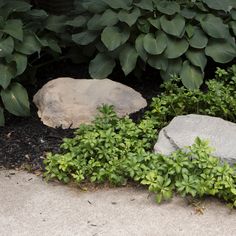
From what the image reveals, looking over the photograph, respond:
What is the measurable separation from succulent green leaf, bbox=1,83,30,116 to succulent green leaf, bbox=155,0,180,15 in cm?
140

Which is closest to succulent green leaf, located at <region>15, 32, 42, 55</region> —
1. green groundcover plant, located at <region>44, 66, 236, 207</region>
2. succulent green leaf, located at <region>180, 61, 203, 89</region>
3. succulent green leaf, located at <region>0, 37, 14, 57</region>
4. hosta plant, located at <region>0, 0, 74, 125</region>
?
hosta plant, located at <region>0, 0, 74, 125</region>

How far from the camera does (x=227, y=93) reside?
4.59m

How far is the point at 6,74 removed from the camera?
4.61m

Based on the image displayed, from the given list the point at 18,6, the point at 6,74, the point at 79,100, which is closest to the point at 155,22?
the point at 79,100

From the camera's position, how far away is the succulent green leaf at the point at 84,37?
513 centimetres

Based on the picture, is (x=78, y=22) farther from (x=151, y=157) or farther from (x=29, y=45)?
(x=151, y=157)

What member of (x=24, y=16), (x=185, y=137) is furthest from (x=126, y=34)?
(x=185, y=137)

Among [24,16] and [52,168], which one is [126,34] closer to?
[24,16]

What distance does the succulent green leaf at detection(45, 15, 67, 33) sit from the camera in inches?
209

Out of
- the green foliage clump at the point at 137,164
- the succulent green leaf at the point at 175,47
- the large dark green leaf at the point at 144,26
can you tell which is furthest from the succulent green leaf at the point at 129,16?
the green foliage clump at the point at 137,164

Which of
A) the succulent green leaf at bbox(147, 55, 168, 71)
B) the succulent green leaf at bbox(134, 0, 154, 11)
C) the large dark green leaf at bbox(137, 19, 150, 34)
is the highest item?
the succulent green leaf at bbox(134, 0, 154, 11)

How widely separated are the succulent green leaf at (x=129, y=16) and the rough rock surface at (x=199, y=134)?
3.32 ft

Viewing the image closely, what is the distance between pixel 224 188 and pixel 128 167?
644 millimetres

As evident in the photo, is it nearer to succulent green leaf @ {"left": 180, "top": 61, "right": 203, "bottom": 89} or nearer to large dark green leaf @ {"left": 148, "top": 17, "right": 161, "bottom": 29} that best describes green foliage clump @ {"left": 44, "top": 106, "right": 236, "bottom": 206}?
succulent green leaf @ {"left": 180, "top": 61, "right": 203, "bottom": 89}
